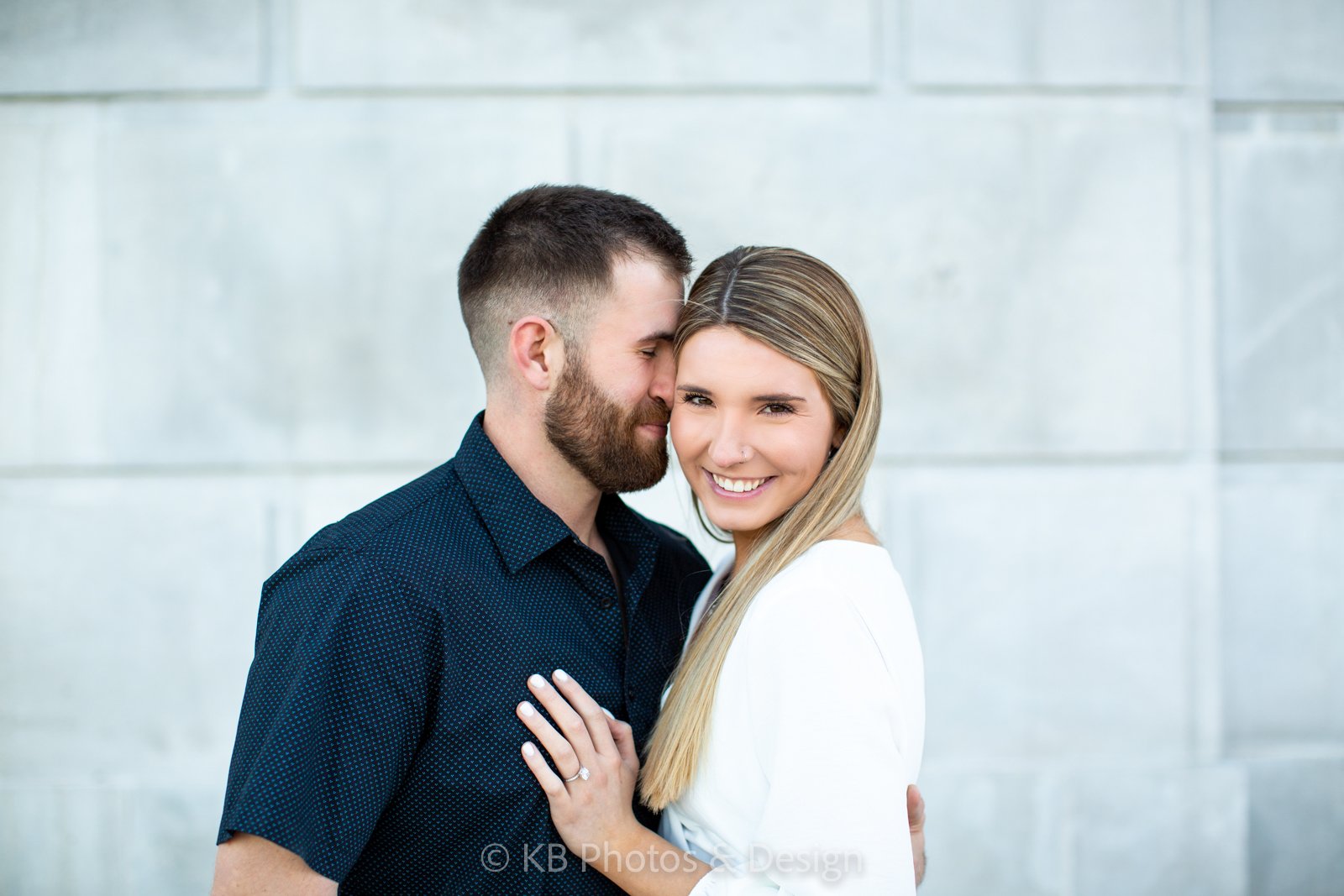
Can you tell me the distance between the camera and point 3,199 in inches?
127

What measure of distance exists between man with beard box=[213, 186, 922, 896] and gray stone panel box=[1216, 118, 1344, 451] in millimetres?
2473

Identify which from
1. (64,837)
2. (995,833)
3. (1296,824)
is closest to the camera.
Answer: (64,837)

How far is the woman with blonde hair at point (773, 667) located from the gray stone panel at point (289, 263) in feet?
5.23

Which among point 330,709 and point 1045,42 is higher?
point 1045,42

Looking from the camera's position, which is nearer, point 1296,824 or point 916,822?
point 916,822

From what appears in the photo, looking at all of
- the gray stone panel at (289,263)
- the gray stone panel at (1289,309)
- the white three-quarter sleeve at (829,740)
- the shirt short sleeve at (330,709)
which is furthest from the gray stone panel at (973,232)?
the shirt short sleeve at (330,709)

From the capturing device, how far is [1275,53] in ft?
11.6

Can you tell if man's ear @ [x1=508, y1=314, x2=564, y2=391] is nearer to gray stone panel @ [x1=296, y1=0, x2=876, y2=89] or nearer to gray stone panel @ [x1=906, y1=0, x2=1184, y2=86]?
gray stone panel @ [x1=296, y1=0, x2=876, y2=89]

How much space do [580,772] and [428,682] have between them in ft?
0.98

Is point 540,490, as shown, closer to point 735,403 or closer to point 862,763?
point 735,403

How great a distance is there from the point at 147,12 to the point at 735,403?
268cm

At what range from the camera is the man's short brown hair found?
1928mm

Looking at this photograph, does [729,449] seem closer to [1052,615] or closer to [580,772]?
[580,772]

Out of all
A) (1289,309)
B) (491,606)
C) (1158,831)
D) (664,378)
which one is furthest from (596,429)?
(1289,309)
